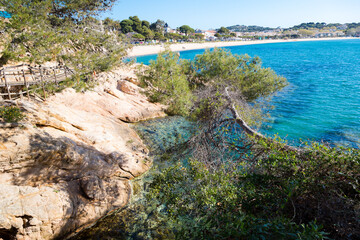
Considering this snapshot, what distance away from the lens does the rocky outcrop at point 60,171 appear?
26.9ft

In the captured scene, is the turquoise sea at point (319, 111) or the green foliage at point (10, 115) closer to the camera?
the green foliage at point (10, 115)

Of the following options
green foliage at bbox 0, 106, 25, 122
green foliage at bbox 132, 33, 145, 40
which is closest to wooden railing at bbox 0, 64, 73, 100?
green foliage at bbox 0, 106, 25, 122

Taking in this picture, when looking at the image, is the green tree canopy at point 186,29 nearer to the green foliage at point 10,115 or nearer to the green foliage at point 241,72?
the green foliage at point 241,72

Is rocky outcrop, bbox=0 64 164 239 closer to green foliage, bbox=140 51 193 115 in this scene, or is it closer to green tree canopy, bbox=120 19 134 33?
green foliage, bbox=140 51 193 115

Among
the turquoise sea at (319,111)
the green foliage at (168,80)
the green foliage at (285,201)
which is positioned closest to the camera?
the green foliage at (285,201)

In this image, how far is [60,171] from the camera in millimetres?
10375

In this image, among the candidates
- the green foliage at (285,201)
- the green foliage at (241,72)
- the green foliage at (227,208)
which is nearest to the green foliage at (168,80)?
the green foliage at (241,72)

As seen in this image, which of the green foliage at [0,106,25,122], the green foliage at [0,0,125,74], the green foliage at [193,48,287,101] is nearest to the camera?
the green foliage at [0,106,25,122]

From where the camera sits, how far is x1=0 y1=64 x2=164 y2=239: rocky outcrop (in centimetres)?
819

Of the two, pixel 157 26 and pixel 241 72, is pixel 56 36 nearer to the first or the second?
pixel 241 72

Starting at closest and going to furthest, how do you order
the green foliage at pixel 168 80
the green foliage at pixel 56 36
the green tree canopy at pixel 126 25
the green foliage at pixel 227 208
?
the green foliage at pixel 227 208
the green foliage at pixel 56 36
the green foliage at pixel 168 80
the green tree canopy at pixel 126 25

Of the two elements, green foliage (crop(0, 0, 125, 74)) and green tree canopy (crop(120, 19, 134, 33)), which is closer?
green foliage (crop(0, 0, 125, 74))

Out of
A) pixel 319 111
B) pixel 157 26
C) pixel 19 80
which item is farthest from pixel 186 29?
pixel 19 80

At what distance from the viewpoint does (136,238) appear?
8.70 meters
